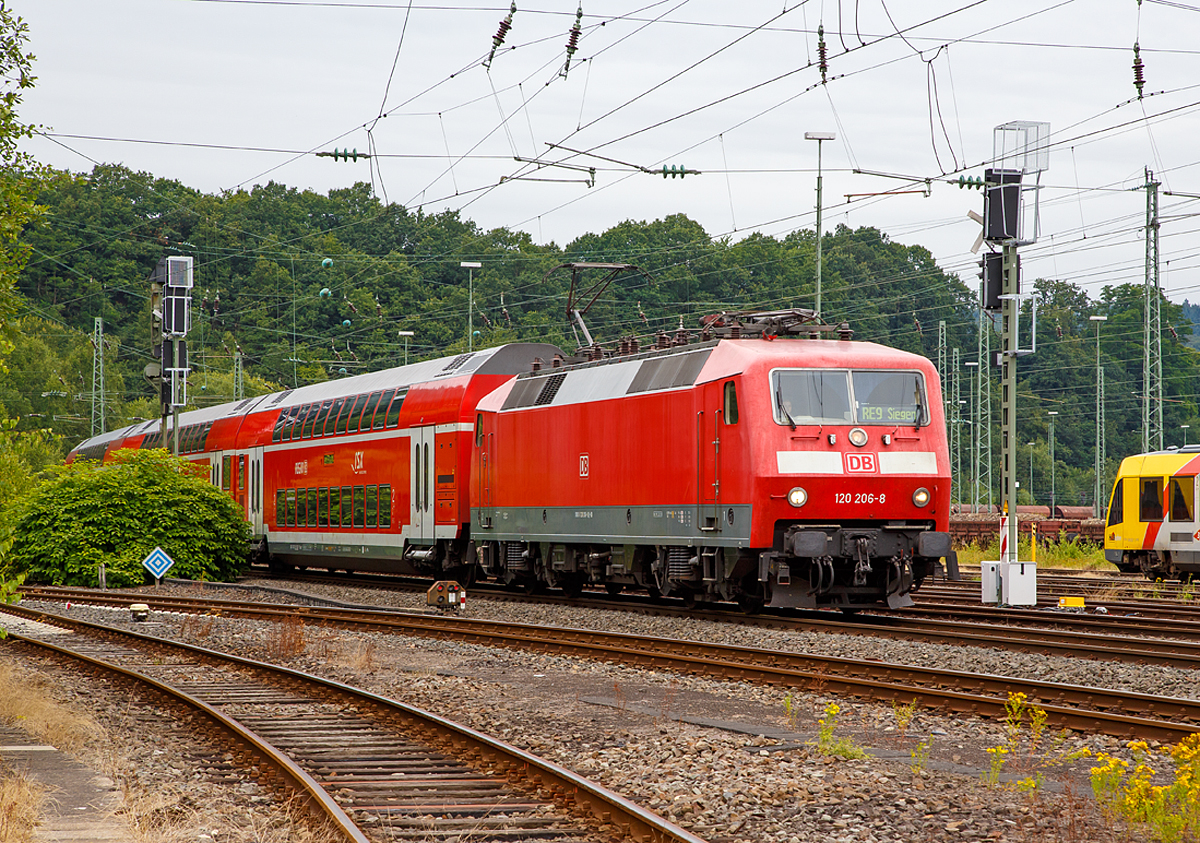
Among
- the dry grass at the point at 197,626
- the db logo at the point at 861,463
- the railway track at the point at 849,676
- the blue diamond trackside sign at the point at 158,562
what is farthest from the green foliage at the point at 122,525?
the db logo at the point at 861,463

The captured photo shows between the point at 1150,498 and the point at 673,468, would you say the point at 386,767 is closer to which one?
the point at 673,468

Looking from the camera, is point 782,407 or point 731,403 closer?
point 782,407


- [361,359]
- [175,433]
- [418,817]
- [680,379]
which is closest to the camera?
[418,817]

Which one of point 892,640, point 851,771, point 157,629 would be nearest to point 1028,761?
point 851,771

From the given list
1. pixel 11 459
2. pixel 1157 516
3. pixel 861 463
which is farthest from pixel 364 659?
pixel 1157 516

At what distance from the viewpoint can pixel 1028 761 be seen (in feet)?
30.9

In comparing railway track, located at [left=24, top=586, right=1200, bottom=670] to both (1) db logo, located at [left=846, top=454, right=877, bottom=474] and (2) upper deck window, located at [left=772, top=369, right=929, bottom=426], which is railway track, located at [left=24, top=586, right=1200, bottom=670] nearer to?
(1) db logo, located at [left=846, top=454, right=877, bottom=474]

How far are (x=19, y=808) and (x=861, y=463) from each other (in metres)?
12.2

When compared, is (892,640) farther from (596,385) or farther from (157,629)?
(157,629)

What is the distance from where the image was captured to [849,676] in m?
13.2

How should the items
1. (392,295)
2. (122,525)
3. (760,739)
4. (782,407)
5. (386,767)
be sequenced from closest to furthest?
(386,767), (760,739), (782,407), (122,525), (392,295)

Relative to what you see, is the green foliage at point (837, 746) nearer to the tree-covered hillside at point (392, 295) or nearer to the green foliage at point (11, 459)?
the green foliage at point (11, 459)

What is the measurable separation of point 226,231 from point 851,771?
81.1 m

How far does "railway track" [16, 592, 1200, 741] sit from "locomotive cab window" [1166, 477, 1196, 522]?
1573 cm
